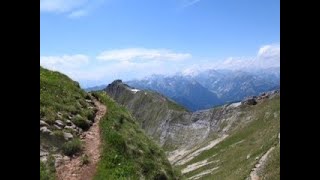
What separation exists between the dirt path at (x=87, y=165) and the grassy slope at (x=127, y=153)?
0.35 m

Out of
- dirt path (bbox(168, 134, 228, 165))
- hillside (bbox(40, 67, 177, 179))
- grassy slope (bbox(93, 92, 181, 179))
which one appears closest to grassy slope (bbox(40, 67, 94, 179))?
hillside (bbox(40, 67, 177, 179))

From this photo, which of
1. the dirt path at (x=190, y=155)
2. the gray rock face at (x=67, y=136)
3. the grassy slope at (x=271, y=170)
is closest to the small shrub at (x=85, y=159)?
the gray rock face at (x=67, y=136)

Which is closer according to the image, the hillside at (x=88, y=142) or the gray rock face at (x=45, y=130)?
the hillside at (x=88, y=142)

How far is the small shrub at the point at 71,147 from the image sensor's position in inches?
904

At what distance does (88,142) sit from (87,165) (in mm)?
2911

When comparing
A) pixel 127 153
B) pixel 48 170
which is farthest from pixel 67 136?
pixel 48 170

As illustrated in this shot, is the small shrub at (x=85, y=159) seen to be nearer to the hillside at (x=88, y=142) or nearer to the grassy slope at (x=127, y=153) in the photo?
the hillside at (x=88, y=142)

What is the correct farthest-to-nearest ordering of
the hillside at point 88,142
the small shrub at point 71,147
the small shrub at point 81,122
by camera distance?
1. the small shrub at point 81,122
2. the small shrub at point 71,147
3. the hillside at point 88,142

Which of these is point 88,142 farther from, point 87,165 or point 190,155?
point 190,155

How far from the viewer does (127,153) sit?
25.4 metres

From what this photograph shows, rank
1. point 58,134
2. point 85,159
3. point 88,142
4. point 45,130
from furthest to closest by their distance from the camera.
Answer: point 88,142 → point 58,134 → point 45,130 → point 85,159

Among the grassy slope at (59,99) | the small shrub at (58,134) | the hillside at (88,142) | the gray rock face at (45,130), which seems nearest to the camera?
the hillside at (88,142)

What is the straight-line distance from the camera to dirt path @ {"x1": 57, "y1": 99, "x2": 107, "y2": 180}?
68.7 feet
